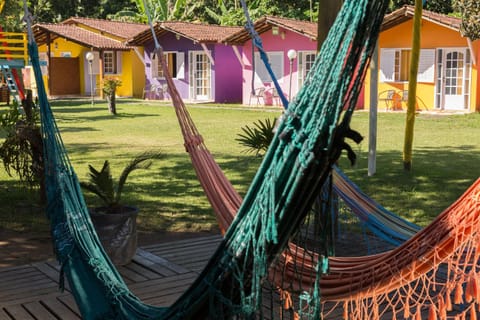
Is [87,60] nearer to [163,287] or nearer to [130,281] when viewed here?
[130,281]

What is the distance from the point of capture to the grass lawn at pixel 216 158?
5316 millimetres

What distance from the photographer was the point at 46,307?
3.08 m

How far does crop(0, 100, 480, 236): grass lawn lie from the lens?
5316 mm

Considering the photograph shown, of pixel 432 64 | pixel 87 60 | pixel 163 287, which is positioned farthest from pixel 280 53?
pixel 163 287

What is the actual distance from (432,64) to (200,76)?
21.8ft

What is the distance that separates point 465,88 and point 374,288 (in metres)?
13.2

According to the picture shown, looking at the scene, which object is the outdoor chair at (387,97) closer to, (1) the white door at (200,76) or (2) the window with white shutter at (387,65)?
(2) the window with white shutter at (387,65)

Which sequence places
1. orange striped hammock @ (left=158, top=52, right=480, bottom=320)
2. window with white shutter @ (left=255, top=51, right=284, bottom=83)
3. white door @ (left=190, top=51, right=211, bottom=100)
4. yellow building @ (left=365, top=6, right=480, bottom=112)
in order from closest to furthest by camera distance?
orange striped hammock @ (left=158, top=52, right=480, bottom=320) < yellow building @ (left=365, top=6, right=480, bottom=112) < window with white shutter @ (left=255, top=51, right=284, bottom=83) < white door @ (left=190, top=51, right=211, bottom=100)

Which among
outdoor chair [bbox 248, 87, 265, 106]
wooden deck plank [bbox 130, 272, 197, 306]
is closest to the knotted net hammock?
wooden deck plank [bbox 130, 272, 197, 306]

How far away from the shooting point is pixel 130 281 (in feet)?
11.3

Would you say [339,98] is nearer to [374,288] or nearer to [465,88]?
[374,288]

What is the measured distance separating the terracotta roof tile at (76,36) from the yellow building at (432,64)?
8.17m

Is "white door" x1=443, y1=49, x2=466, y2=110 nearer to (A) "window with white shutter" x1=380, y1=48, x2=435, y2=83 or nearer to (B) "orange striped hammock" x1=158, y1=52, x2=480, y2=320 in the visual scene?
(A) "window with white shutter" x1=380, y1=48, x2=435, y2=83

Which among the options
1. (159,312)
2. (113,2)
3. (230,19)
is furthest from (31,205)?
(113,2)
